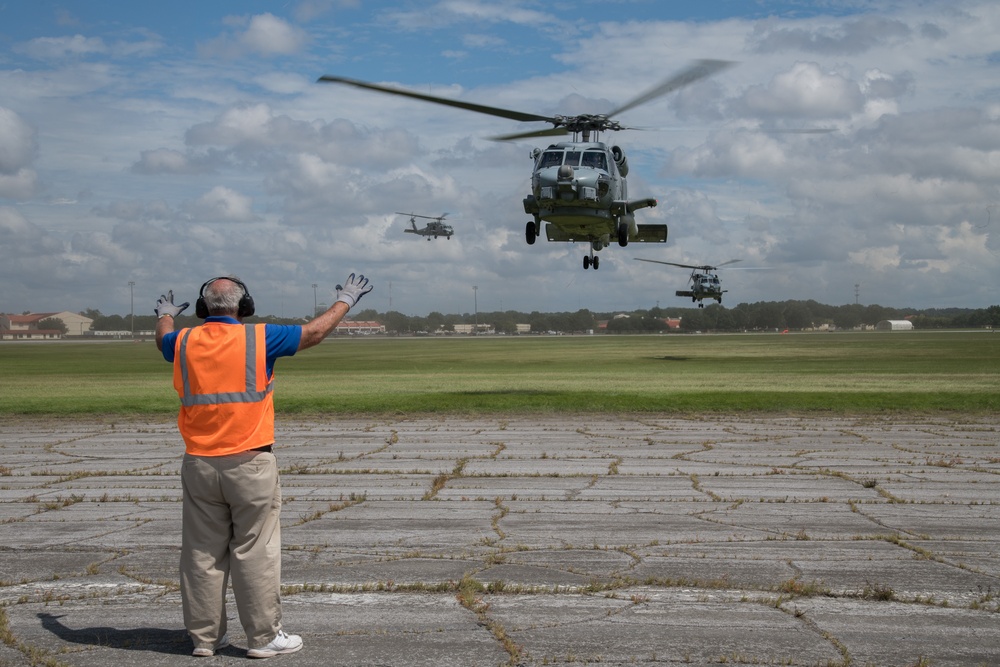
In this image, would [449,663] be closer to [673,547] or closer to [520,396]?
[673,547]

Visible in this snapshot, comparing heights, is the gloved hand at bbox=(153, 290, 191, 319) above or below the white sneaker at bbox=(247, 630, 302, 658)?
above

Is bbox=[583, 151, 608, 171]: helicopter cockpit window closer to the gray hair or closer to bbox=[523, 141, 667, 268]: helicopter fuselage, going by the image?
bbox=[523, 141, 667, 268]: helicopter fuselage

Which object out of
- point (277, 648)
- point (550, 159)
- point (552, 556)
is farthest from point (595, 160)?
point (277, 648)

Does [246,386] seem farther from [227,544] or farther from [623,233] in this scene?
[623,233]

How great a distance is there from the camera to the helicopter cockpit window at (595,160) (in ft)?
88.8

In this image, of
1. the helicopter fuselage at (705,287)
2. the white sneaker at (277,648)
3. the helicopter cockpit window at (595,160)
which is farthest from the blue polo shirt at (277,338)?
the helicopter fuselage at (705,287)

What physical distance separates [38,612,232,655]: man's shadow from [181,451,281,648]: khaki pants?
0.80 feet

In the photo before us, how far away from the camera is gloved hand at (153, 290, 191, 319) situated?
21.9ft

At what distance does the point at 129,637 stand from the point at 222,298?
2.13 meters

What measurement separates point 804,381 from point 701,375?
20.0ft

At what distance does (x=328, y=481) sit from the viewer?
42.9 feet

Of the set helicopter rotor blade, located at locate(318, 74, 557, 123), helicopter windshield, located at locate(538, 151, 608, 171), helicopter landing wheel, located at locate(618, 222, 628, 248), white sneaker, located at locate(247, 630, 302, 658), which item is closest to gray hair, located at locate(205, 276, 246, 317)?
white sneaker, located at locate(247, 630, 302, 658)

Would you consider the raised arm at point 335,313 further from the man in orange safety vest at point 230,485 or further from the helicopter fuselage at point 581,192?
the helicopter fuselage at point 581,192

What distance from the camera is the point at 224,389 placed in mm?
5871
